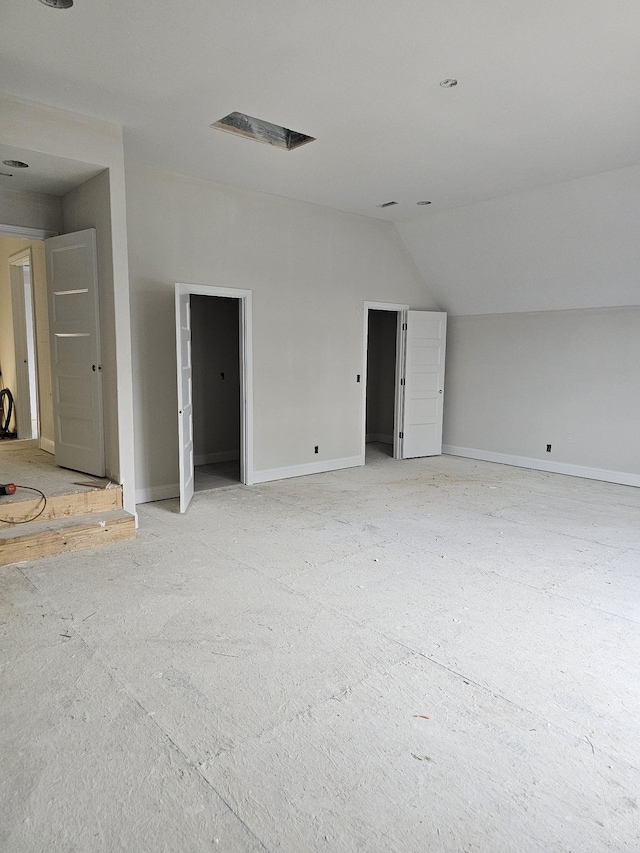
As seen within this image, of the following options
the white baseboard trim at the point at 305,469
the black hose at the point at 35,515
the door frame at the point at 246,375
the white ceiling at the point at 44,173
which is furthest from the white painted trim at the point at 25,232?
the white baseboard trim at the point at 305,469

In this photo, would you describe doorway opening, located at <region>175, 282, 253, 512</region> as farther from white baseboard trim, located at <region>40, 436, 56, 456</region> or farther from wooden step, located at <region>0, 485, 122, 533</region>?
wooden step, located at <region>0, 485, 122, 533</region>

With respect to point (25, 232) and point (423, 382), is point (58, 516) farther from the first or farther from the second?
point (423, 382)

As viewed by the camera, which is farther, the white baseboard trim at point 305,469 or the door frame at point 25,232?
the white baseboard trim at point 305,469

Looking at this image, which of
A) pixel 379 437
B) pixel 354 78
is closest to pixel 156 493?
pixel 354 78

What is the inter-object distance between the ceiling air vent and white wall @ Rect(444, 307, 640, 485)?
3853mm

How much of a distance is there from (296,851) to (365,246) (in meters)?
6.00

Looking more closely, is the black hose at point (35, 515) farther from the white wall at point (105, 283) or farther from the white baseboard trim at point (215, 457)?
the white baseboard trim at point (215, 457)

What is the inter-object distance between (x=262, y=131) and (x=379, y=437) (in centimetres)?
541

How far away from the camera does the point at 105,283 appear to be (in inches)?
164

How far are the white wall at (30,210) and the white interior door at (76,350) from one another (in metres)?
0.19

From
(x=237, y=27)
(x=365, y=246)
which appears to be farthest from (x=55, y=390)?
(x=365, y=246)

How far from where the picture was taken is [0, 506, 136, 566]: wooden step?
355 cm

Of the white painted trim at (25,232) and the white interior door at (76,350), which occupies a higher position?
the white painted trim at (25,232)

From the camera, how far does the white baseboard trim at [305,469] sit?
231 inches
